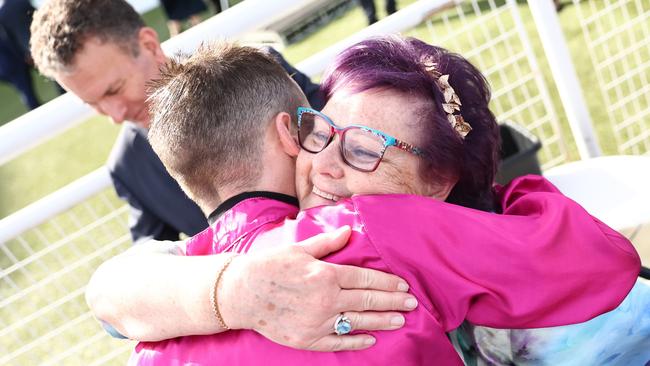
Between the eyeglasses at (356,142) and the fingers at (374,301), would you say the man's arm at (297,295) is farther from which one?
the eyeglasses at (356,142)

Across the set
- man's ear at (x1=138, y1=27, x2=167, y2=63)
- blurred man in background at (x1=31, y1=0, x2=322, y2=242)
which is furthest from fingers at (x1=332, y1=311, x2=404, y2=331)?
man's ear at (x1=138, y1=27, x2=167, y2=63)

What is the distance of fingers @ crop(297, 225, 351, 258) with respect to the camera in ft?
4.85

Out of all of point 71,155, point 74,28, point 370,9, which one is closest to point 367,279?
point 74,28

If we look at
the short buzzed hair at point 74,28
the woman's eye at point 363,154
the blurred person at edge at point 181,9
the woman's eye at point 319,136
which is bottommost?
the blurred person at edge at point 181,9

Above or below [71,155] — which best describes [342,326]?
above

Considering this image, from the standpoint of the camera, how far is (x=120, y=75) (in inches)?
114

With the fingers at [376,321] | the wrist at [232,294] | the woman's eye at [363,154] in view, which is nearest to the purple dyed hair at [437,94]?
the woman's eye at [363,154]

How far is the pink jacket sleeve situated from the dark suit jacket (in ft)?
4.66

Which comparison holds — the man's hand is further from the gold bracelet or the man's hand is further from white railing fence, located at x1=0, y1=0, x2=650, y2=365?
white railing fence, located at x1=0, y1=0, x2=650, y2=365

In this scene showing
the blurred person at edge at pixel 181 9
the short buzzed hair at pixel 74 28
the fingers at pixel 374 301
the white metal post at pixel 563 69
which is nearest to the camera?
the fingers at pixel 374 301

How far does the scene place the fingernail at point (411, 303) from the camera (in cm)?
148

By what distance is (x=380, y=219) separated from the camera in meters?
1.51

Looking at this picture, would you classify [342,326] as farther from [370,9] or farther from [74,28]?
[370,9]

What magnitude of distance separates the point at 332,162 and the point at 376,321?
437 mm
